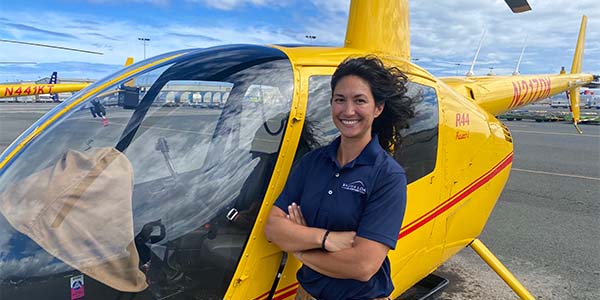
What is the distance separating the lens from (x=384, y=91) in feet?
5.29

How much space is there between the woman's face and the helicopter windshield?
0.34 m

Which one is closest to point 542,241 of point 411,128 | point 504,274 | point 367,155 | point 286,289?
point 504,274

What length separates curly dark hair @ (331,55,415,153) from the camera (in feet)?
5.21

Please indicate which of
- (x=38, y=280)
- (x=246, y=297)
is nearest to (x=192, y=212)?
(x=246, y=297)

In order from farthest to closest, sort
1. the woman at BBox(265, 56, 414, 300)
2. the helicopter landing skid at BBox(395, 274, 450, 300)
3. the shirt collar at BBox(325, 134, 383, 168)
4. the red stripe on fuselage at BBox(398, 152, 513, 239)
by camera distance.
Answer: the helicopter landing skid at BBox(395, 274, 450, 300) < the red stripe on fuselage at BBox(398, 152, 513, 239) < the shirt collar at BBox(325, 134, 383, 168) < the woman at BBox(265, 56, 414, 300)

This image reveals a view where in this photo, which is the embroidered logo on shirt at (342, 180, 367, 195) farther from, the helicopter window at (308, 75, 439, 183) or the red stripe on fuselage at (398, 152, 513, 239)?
the red stripe on fuselage at (398, 152, 513, 239)

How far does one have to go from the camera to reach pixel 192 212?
168 cm

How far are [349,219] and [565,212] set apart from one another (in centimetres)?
583

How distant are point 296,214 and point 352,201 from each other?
0.22 meters

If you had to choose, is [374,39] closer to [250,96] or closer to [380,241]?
[250,96]

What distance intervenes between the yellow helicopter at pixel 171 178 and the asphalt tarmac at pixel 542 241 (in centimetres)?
215

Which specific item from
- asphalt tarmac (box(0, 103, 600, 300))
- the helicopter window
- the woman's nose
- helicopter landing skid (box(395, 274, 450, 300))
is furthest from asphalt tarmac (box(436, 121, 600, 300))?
the woman's nose

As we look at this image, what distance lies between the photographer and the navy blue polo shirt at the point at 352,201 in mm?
1459

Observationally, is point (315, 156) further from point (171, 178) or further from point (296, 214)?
point (171, 178)
